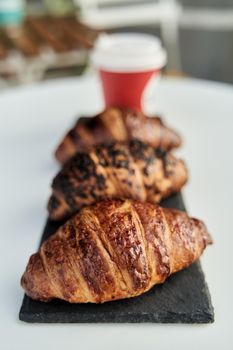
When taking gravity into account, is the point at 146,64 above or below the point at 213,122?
above

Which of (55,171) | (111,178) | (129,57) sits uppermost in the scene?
(129,57)

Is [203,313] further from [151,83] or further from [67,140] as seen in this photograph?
[151,83]

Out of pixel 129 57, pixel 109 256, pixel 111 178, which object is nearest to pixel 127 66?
pixel 129 57

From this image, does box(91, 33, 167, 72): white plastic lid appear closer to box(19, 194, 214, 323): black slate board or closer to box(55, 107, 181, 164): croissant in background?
box(55, 107, 181, 164): croissant in background

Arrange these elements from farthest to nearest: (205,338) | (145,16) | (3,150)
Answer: (145,16), (3,150), (205,338)

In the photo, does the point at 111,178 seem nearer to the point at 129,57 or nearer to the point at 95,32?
the point at 129,57

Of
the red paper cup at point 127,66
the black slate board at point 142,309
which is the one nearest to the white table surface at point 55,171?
the black slate board at point 142,309

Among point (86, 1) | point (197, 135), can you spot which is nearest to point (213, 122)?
point (197, 135)
